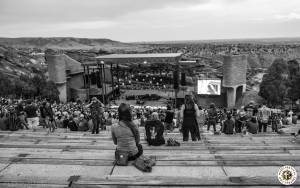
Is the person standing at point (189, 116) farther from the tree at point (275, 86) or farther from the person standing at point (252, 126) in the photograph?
the tree at point (275, 86)

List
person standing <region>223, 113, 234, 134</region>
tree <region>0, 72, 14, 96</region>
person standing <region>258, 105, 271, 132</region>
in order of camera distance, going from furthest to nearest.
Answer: tree <region>0, 72, 14, 96</region>
person standing <region>258, 105, 271, 132</region>
person standing <region>223, 113, 234, 134</region>

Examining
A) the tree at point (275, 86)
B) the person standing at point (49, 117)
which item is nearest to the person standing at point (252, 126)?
the person standing at point (49, 117)

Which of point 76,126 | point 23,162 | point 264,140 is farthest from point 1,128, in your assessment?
point 264,140

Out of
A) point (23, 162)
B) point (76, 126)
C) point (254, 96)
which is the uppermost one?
point (23, 162)

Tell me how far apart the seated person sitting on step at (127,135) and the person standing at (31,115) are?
5.88 metres

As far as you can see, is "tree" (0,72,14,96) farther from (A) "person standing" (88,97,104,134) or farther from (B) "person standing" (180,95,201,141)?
(B) "person standing" (180,95,201,141)

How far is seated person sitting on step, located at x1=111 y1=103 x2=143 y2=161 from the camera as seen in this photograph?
5.68 metres

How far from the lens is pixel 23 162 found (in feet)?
19.3

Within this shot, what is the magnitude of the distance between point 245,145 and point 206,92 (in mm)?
24430

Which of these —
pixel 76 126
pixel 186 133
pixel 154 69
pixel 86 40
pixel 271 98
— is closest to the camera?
pixel 186 133

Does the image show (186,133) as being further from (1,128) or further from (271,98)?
(271,98)

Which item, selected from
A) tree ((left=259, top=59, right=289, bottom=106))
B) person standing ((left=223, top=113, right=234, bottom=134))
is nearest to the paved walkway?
person standing ((left=223, top=113, right=234, bottom=134))

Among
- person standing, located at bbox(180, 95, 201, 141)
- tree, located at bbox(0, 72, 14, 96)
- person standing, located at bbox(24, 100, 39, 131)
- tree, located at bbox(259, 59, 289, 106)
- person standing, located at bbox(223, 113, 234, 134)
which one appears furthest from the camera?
tree, located at bbox(259, 59, 289, 106)

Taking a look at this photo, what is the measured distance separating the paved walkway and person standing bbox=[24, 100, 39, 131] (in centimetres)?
311
